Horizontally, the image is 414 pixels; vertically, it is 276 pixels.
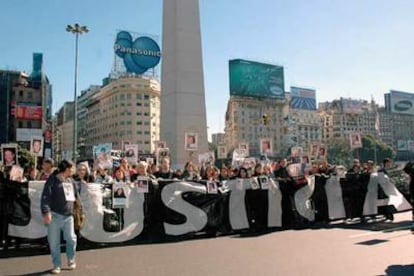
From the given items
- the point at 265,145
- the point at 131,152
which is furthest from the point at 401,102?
the point at 131,152

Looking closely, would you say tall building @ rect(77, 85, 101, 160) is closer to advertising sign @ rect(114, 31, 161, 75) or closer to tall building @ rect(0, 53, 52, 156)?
tall building @ rect(0, 53, 52, 156)

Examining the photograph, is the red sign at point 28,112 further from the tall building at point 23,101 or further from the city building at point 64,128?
the city building at point 64,128

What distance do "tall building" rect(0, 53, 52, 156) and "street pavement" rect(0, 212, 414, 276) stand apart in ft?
247

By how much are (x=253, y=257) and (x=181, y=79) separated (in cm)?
1929

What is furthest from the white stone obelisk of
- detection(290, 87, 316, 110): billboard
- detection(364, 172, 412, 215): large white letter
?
detection(290, 87, 316, 110): billboard

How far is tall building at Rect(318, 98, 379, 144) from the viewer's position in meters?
144

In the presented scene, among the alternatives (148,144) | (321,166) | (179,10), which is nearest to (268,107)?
(148,144)

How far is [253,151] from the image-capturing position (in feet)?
370

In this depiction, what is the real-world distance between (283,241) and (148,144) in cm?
11072

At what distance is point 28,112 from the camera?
87938 mm

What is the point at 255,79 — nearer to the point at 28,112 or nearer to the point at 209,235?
the point at 28,112

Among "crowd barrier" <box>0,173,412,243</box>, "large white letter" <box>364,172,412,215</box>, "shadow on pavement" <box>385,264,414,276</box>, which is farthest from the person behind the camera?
"large white letter" <box>364,172,412,215</box>

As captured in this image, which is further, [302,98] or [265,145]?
[302,98]

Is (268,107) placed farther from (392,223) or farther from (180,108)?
(392,223)
